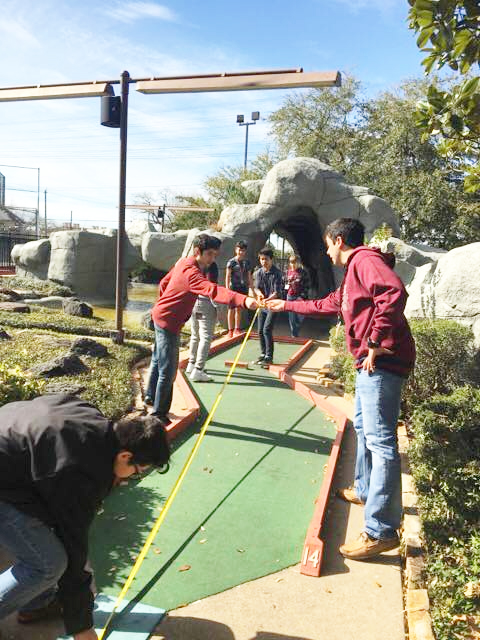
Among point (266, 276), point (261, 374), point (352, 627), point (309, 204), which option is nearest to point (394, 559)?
point (352, 627)

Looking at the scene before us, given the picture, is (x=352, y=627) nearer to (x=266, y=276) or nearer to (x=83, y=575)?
(x=83, y=575)

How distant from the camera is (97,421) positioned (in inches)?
76.4

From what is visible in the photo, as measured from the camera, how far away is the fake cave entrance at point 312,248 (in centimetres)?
1454

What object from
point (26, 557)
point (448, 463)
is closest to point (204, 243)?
point (448, 463)

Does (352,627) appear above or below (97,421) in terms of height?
below

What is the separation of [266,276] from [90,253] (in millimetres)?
12649

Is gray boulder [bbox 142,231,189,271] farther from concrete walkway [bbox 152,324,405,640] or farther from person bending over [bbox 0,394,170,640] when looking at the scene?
person bending over [bbox 0,394,170,640]

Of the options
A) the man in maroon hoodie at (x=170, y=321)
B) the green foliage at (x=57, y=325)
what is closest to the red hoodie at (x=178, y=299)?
the man in maroon hoodie at (x=170, y=321)

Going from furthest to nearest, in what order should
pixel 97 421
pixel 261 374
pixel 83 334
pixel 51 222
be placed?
pixel 51 222 → pixel 83 334 → pixel 261 374 → pixel 97 421

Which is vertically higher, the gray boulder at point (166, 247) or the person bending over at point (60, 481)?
the gray boulder at point (166, 247)

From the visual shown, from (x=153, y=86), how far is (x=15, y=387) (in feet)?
17.1

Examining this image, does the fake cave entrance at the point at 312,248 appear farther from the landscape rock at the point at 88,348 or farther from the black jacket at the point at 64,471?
the black jacket at the point at 64,471

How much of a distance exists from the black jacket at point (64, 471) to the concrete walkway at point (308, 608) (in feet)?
1.92

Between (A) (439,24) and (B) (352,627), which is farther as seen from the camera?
(A) (439,24)
